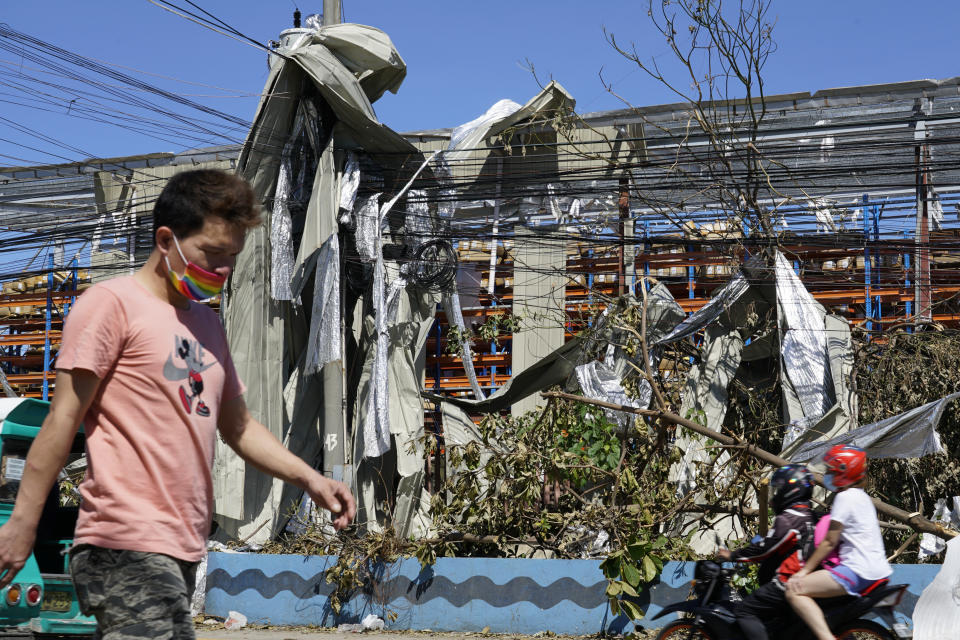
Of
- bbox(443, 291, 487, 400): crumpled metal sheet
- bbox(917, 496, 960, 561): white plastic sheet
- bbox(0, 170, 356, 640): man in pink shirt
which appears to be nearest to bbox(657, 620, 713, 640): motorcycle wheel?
bbox(917, 496, 960, 561): white plastic sheet

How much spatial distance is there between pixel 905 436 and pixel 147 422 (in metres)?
8.09

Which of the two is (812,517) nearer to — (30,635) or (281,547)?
(30,635)

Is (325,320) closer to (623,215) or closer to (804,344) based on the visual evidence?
(623,215)

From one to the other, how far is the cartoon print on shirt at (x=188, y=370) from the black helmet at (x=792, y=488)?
15.9ft

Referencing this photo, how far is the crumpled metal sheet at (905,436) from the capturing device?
9008 millimetres

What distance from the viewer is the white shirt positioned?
5.94m

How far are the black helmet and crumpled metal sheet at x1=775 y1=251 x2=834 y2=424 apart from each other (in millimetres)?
4833

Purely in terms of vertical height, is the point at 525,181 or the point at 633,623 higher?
the point at 525,181

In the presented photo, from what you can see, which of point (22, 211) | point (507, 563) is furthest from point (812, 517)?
point (22, 211)

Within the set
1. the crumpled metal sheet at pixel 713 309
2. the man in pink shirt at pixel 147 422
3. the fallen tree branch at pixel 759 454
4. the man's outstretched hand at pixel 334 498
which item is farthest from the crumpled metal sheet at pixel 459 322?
the man in pink shirt at pixel 147 422

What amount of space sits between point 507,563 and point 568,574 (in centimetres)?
60

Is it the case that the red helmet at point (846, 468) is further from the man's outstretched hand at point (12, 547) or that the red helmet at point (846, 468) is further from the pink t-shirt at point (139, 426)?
the man's outstretched hand at point (12, 547)

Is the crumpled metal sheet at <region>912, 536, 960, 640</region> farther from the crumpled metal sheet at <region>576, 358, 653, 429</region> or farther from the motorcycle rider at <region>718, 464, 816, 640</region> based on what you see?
the crumpled metal sheet at <region>576, 358, 653, 429</region>

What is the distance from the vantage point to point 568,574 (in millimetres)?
9297
